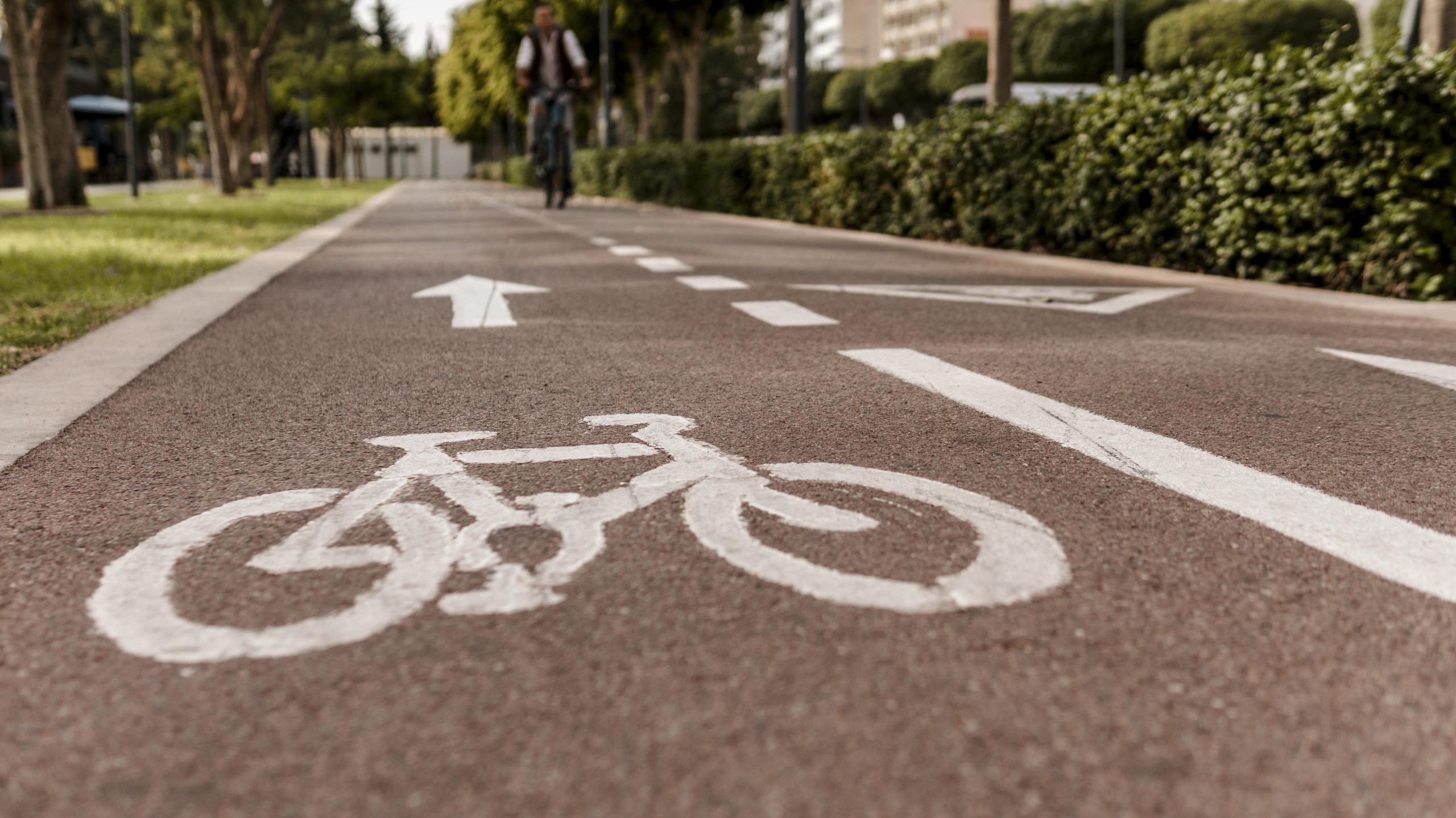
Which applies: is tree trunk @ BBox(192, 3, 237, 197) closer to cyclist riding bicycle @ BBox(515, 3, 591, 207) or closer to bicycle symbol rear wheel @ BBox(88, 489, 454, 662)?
cyclist riding bicycle @ BBox(515, 3, 591, 207)

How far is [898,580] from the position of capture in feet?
7.97

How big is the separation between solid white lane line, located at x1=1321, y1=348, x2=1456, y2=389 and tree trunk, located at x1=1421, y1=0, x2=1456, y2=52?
258 inches

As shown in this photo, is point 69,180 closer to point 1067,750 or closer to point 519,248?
point 519,248

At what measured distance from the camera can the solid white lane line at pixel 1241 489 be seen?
262 cm

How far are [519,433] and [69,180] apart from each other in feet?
63.7

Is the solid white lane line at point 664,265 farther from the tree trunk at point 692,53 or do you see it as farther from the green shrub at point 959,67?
the green shrub at point 959,67

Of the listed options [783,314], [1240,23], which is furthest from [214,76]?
[1240,23]

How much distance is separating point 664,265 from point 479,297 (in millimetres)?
2518

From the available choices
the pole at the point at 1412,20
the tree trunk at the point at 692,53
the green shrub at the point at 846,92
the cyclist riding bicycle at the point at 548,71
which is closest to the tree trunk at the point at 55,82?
the cyclist riding bicycle at the point at 548,71

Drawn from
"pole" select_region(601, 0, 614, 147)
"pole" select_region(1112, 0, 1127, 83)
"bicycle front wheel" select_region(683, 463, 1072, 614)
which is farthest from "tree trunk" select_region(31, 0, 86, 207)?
"pole" select_region(1112, 0, 1127, 83)

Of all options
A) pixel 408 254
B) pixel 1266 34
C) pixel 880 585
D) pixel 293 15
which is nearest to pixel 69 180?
pixel 408 254

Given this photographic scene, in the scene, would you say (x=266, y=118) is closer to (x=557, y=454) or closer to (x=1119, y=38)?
(x=1119, y=38)

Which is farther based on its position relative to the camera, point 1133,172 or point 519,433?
point 1133,172

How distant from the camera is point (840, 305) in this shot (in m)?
7.22
